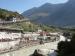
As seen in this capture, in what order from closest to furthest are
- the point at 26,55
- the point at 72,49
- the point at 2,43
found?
the point at 72,49 < the point at 2,43 < the point at 26,55

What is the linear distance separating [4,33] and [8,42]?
1149 millimetres

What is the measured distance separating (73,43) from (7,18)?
249 feet

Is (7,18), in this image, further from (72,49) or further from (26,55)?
(72,49)

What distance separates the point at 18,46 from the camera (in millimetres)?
32688

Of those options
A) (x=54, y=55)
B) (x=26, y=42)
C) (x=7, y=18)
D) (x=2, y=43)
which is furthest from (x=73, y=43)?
(x=7, y=18)

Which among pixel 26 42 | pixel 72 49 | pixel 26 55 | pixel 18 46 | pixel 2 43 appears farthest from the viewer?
pixel 26 42

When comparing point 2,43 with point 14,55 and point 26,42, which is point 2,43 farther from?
point 26,42

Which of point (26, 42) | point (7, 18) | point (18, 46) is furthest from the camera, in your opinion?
point (7, 18)

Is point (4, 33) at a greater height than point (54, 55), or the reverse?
point (4, 33)

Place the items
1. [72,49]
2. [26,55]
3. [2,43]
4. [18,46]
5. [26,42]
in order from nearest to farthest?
[72,49]
[2,43]
[26,55]
[18,46]
[26,42]

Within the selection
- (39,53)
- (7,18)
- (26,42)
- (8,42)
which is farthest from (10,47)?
(7,18)

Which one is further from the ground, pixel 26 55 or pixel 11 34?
pixel 11 34

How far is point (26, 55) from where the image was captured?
3044 cm

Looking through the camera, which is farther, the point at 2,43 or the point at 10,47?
the point at 10,47
